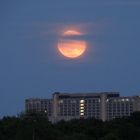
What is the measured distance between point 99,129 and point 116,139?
18.8 metres

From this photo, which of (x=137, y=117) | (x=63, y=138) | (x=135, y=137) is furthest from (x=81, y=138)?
(x=137, y=117)

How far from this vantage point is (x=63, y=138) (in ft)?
241

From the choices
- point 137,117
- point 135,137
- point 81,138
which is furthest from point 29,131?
point 137,117

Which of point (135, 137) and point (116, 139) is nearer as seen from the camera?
point (116, 139)

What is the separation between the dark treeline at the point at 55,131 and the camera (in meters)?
70.2

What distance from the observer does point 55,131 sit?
77000 millimetres

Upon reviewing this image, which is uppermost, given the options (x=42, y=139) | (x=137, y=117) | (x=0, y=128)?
(x=137, y=117)

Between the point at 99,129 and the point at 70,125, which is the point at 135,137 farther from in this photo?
the point at 70,125

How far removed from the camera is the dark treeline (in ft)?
230

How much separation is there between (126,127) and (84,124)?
1197 cm

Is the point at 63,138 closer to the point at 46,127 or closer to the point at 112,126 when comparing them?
the point at 46,127

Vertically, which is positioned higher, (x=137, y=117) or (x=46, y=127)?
(x=137, y=117)

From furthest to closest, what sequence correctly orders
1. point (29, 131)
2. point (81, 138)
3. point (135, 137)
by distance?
point (135, 137) < point (81, 138) < point (29, 131)

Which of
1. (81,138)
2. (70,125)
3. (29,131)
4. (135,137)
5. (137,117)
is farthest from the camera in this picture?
(137,117)
